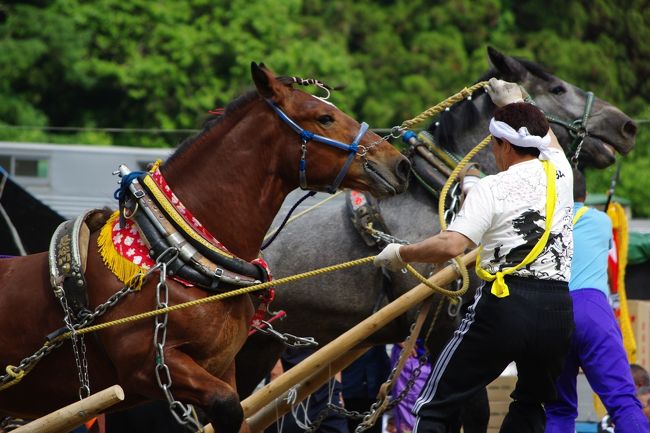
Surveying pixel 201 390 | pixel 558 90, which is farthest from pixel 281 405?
pixel 558 90

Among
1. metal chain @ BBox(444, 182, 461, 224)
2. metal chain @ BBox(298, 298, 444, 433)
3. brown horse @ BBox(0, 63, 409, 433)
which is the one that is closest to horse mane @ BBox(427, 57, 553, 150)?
metal chain @ BBox(444, 182, 461, 224)

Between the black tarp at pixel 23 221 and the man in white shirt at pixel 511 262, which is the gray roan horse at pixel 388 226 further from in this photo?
the black tarp at pixel 23 221

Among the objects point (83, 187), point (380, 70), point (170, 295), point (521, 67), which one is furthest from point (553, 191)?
point (380, 70)

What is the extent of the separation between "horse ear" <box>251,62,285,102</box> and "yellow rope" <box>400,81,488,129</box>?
0.80 m

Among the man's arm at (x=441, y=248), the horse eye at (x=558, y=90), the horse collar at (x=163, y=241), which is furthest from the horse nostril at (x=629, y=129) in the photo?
the horse collar at (x=163, y=241)

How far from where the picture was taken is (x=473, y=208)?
14.4 feet

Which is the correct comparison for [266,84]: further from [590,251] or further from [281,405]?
[590,251]

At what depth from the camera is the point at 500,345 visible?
4.45 m

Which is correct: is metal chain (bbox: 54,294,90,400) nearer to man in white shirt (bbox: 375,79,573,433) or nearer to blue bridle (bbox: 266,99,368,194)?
blue bridle (bbox: 266,99,368,194)

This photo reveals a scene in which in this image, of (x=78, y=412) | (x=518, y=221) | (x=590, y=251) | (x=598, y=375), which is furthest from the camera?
(x=590, y=251)

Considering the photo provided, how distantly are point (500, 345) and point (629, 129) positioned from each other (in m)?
2.52

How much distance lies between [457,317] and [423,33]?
18.5 m

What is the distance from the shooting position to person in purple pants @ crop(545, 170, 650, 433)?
544 cm

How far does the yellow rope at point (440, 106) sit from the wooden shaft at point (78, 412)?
6.67ft
